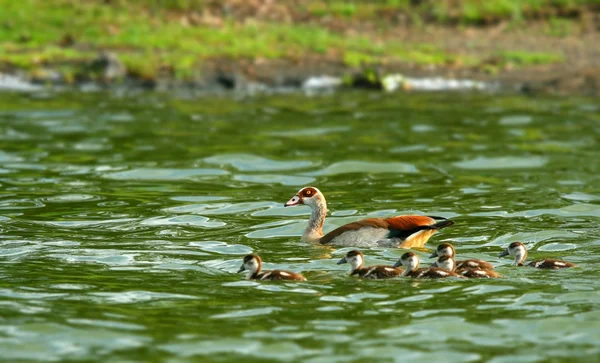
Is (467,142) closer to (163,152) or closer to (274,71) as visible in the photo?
(163,152)

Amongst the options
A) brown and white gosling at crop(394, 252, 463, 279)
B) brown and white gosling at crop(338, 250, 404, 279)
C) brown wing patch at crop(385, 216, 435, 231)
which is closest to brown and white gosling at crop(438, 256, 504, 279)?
brown and white gosling at crop(394, 252, 463, 279)

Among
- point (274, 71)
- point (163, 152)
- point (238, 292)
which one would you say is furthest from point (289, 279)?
point (274, 71)

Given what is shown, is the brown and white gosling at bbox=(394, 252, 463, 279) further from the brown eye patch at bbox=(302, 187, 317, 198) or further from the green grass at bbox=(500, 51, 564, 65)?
the green grass at bbox=(500, 51, 564, 65)

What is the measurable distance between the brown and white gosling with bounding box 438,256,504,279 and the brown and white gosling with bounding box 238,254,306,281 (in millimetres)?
1508

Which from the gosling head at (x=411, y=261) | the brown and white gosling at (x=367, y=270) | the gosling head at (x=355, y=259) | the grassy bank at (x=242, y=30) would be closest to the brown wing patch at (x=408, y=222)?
the brown and white gosling at (x=367, y=270)

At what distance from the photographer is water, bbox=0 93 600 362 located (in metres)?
10.5

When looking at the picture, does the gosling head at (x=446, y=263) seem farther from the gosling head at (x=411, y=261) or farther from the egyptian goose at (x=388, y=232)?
the egyptian goose at (x=388, y=232)

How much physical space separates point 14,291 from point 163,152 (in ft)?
36.1

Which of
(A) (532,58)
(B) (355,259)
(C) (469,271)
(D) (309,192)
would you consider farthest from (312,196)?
(A) (532,58)

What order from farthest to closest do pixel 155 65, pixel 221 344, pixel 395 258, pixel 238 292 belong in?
pixel 155 65 < pixel 395 258 < pixel 238 292 < pixel 221 344

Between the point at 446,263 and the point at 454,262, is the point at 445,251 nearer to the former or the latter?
the point at 454,262

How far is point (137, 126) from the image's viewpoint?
25.5 metres

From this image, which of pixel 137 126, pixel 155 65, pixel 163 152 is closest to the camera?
pixel 163 152

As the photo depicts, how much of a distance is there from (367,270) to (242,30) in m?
21.9
